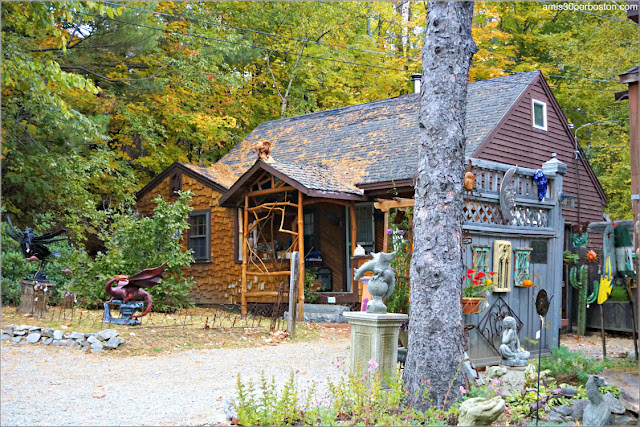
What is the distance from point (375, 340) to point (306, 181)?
22.6 feet

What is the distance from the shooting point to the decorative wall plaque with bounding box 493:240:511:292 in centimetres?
883

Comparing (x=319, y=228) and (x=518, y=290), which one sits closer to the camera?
Result: (x=518, y=290)

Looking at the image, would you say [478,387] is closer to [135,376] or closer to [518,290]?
[518,290]

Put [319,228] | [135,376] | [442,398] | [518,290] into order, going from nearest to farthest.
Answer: [442,398], [135,376], [518,290], [319,228]

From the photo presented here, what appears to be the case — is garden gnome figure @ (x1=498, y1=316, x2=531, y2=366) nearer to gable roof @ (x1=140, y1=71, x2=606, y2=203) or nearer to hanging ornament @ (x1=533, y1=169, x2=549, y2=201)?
hanging ornament @ (x1=533, y1=169, x2=549, y2=201)

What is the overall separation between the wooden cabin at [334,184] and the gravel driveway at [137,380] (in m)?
4.49

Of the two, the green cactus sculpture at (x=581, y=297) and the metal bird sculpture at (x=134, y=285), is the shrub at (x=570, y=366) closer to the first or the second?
the green cactus sculpture at (x=581, y=297)

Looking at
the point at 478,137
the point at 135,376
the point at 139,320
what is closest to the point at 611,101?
the point at 478,137

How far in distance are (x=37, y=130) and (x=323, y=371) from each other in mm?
9726

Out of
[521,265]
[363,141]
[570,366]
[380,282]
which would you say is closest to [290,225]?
[363,141]

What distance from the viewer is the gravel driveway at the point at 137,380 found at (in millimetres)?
6145

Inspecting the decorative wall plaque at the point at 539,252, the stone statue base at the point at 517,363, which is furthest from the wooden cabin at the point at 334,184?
the stone statue base at the point at 517,363

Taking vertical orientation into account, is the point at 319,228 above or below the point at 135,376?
above

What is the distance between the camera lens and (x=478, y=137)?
1445 centimetres
